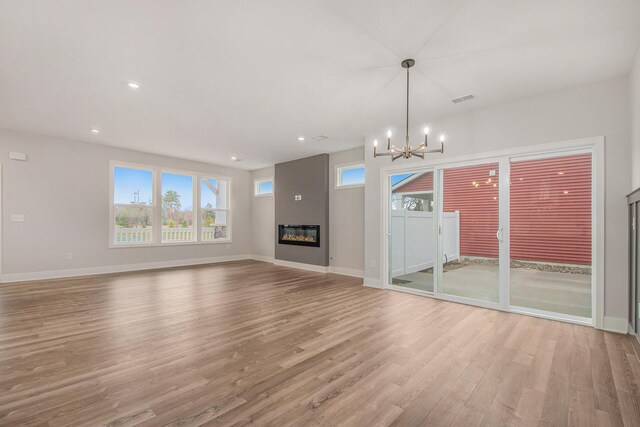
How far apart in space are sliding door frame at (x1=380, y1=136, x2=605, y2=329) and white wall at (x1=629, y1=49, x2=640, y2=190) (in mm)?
277

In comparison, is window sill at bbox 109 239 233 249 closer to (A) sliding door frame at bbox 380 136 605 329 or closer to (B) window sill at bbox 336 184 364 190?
(B) window sill at bbox 336 184 364 190

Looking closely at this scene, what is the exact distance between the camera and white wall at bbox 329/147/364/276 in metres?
6.44

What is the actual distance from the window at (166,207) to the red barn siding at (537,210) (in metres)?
6.88

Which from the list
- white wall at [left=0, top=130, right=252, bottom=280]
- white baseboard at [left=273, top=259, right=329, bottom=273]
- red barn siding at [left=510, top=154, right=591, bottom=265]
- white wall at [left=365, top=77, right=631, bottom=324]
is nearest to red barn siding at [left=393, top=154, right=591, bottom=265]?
red barn siding at [left=510, top=154, right=591, bottom=265]

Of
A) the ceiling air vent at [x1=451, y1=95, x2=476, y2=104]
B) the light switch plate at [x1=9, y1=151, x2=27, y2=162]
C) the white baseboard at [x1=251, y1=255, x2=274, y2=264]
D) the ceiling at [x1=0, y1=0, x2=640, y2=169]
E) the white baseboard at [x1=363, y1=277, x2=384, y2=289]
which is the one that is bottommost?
the white baseboard at [x1=251, y1=255, x2=274, y2=264]

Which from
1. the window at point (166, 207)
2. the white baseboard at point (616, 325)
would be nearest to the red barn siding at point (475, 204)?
the white baseboard at point (616, 325)

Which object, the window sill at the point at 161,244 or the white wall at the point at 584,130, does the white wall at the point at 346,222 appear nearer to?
the white wall at the point at 584,130

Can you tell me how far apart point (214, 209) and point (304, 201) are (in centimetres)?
Answer: 305

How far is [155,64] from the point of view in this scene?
123 inches

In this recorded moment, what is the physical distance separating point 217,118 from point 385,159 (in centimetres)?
304

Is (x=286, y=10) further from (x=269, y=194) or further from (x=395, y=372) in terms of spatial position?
(x=269, y=194)

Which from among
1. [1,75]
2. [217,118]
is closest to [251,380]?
[217,118]

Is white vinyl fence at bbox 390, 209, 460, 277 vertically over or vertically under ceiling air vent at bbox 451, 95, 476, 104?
under

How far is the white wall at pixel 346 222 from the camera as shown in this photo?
21.1 ft
